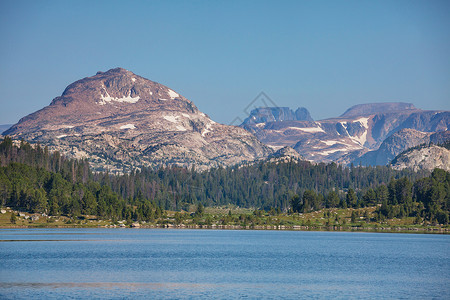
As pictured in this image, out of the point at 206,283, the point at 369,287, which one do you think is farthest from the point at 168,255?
the point at 369,287

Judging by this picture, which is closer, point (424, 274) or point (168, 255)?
point (424, 274)

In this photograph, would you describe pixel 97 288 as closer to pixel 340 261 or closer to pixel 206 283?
pixel 206 283

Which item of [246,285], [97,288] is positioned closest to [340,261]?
[246,285]

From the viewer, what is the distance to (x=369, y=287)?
79.2 metres

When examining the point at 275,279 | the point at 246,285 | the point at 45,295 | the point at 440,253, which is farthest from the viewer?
the point at 440,253

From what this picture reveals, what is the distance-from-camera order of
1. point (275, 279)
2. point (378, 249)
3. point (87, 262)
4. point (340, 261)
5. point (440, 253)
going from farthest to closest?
1. point (378, 249)
2. point (440, 253)
3. point (340, 261)
4. point (87, 262)
5. point (275, 279)

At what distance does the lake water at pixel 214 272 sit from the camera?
72125 millimetres

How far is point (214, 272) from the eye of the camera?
302 ft

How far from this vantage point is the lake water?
72125 mm

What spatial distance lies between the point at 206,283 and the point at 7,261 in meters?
39.1

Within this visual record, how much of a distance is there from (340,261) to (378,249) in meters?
34.9

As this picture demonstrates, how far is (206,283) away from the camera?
262ft

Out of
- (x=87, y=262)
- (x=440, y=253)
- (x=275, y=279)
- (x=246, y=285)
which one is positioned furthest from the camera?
(x=440, y=253)

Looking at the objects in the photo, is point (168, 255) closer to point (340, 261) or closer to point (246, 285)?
point (340, 261)
